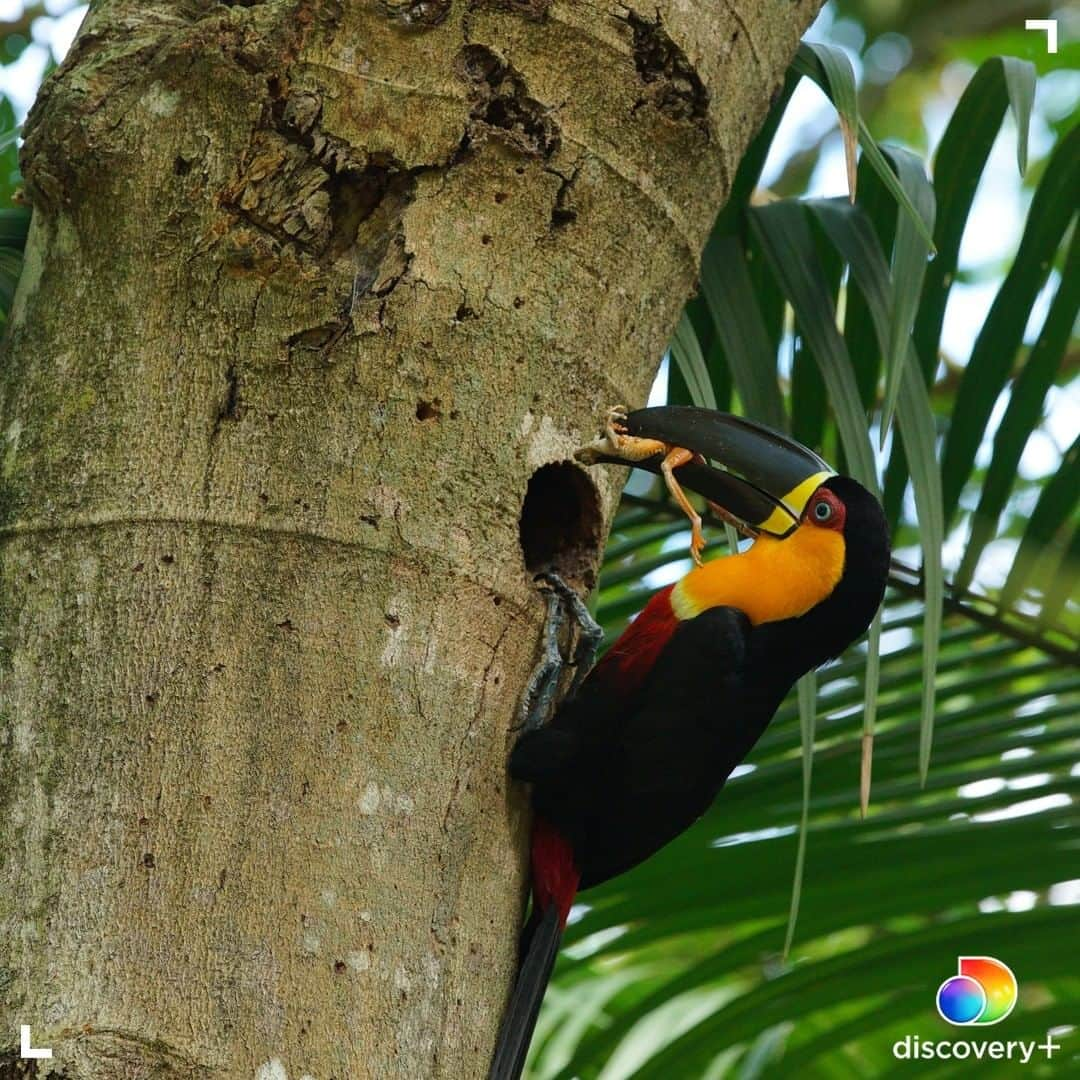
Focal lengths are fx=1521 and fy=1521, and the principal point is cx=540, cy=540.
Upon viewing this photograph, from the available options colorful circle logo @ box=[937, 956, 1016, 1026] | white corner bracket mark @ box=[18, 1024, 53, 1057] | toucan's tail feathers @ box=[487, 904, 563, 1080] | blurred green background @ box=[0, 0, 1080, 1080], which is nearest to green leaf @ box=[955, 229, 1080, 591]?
blurred green background @ box=[0, 0, 1080, 1080]

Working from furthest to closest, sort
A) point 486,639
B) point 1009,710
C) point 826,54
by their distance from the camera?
point 1009,710
point 826,54
point 486,639

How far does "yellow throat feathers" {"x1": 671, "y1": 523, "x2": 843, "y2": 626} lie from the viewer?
9.49 feet

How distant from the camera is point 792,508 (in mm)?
2949

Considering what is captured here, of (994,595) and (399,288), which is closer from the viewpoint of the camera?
(399,288)

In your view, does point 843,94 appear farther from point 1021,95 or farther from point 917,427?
point 917,427

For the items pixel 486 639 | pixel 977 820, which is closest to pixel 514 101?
pixel 486 639

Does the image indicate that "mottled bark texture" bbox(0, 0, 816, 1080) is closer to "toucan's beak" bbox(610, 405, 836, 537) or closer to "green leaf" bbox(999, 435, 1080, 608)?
"toucan's beak" bbox(610, 405, 836, 537)

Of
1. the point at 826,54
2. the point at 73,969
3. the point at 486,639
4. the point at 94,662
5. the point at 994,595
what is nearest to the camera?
the point at 73,969

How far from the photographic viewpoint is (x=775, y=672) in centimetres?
280

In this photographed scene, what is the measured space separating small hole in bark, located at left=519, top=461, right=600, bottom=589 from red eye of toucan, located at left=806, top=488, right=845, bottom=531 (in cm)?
59

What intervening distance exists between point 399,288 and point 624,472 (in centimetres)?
53

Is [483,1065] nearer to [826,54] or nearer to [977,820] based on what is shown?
[977,820]

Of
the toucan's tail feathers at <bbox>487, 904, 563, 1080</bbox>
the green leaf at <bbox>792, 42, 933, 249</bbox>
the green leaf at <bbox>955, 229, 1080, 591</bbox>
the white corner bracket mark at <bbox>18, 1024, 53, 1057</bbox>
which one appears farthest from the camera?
the green leaf at <bbox>955, 229, 1080, 591</bbox>

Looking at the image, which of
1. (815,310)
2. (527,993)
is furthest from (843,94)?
(527,993)
